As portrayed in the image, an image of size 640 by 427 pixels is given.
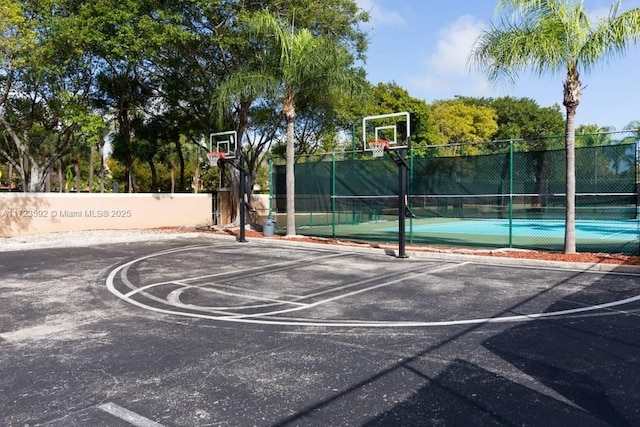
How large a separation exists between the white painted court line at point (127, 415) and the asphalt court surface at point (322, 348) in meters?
0.02

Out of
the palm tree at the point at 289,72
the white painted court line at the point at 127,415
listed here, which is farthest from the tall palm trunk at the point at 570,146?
the white painted court line at the point at 127,415

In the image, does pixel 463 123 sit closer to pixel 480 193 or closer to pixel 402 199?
pixel 480 193

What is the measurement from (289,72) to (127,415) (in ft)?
48.4

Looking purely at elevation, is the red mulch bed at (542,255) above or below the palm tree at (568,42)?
below

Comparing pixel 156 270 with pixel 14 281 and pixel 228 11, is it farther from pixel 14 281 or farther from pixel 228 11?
pixel 228 11

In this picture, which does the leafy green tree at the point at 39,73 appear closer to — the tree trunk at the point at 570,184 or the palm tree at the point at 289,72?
the palm tree at the point at 289,72

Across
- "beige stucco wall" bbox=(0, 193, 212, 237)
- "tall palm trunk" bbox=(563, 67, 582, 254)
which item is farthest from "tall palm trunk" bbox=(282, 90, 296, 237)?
"tall palm trunk" bbox=(563, 67, 582, 254)

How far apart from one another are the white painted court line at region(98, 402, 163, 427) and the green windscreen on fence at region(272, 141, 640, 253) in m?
11.7

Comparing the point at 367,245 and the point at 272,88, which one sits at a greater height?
the point at 272,88

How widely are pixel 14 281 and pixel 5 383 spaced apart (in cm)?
625

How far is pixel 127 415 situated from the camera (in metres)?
3.96

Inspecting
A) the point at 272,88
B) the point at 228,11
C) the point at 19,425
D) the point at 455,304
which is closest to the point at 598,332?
the point at 455,304

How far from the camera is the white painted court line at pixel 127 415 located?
12.5 ft

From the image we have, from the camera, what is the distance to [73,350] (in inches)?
222
